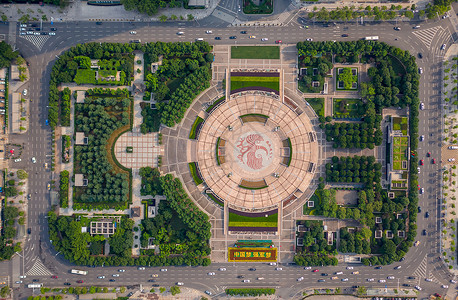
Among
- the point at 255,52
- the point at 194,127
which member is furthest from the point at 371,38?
the point at 194,127

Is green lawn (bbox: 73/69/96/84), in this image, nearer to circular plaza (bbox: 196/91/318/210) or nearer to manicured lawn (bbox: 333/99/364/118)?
circular plaza (bbox: 196/91/318/210)

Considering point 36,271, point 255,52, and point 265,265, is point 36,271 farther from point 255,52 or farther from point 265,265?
point 255,52

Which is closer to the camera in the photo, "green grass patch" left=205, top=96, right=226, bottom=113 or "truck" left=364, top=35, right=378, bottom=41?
"truck" left=364, top=35, right=378, bottom=41

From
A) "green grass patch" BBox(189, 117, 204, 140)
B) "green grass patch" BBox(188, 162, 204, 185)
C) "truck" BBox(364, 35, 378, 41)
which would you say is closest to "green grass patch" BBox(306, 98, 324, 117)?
"truck" BBox(364, 35, 378, 41)

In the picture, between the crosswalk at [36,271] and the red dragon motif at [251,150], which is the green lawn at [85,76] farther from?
the crosswalk at [36,271]

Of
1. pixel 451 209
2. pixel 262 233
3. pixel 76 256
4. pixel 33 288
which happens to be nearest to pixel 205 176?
pixel 262 233

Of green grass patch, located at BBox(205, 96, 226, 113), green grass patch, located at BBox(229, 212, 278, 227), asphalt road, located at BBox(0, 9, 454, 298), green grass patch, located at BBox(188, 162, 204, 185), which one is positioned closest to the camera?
green grass patch, located at BBox(229, 212, 278, 227)
